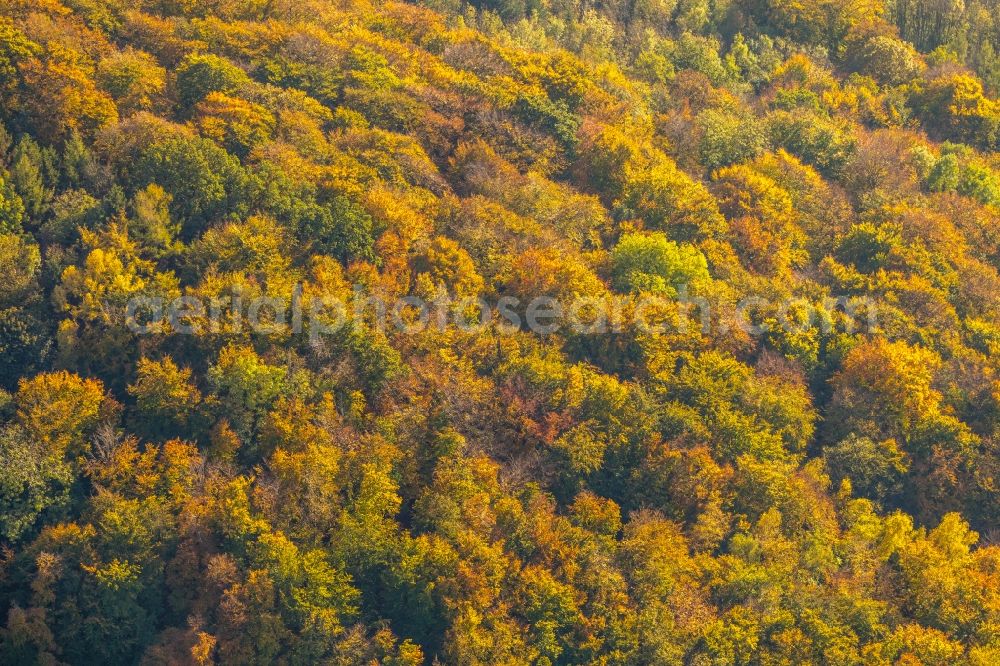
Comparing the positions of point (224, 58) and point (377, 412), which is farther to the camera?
point (224, 58)

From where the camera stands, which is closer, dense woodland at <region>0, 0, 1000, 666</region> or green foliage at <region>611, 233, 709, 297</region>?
dense woodland at <region>0, 0, 1000, 666</region>

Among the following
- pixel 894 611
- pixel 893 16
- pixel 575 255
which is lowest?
pixel 894 611

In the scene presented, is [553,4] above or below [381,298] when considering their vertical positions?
above

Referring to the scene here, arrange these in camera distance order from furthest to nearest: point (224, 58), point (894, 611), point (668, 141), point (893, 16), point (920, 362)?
1. point (893, 16)
2. point (668, 141)
3. point (224, 58)
4. point (920, 362)
5. point (894, 611)

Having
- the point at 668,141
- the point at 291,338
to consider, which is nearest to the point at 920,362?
the point at 668,141

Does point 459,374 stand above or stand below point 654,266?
below

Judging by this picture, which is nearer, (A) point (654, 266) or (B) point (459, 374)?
(B) point (459, 374)

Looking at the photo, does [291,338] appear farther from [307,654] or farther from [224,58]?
[224,58]

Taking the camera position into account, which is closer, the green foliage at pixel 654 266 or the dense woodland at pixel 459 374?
the dense woodland at pixel 459 374
